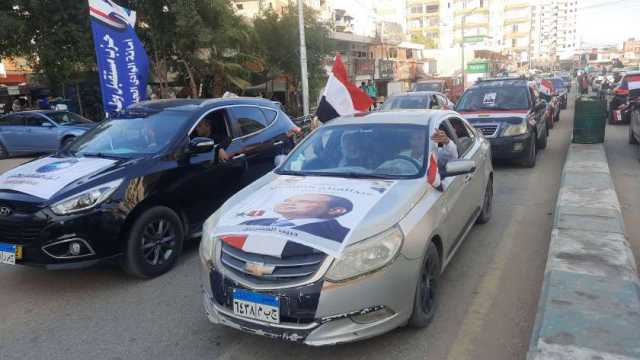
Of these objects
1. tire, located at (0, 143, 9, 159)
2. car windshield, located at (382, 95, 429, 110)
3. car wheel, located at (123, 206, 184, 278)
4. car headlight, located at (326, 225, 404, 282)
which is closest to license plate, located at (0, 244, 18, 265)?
car wheel, located at (123, 206, 184, 278)

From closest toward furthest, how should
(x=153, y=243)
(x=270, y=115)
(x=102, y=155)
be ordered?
(x=153, y=243), (x=102, y=155), (x=270, y=115)

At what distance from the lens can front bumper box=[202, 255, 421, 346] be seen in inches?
123

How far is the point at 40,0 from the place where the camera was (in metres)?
14.8

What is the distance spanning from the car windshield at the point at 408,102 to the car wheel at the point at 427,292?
10093 millimetres

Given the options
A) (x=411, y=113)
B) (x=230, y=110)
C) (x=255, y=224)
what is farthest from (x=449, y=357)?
(x=230, y=110)

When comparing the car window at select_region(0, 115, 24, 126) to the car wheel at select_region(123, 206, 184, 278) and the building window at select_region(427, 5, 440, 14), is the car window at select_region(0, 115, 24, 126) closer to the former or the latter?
the car wheel at select_region(123, 206, 184, 278)

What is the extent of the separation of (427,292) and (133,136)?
148 inches

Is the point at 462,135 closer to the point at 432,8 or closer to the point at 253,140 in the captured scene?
the point at 253,140

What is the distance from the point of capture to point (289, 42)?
2305 centimetres

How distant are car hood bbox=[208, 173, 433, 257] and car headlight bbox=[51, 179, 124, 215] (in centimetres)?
134

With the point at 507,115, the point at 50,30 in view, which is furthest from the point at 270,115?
the point at 50,30

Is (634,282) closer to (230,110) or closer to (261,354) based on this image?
(261,354)

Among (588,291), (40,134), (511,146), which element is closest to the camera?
(588,291)

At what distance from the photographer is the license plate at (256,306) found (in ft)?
10.4
